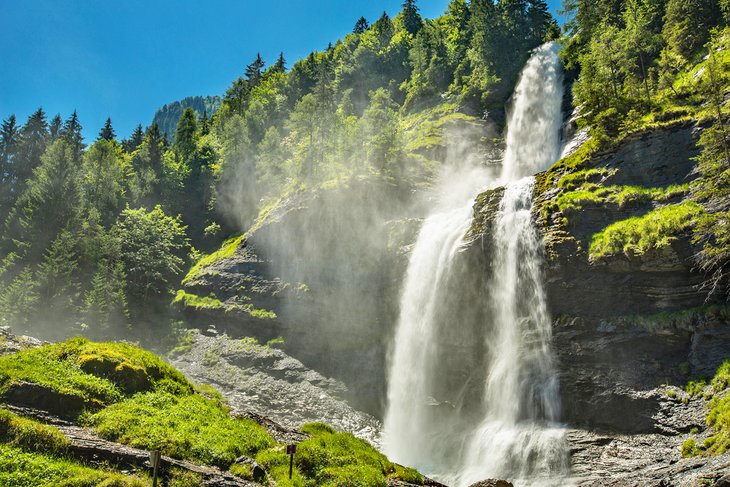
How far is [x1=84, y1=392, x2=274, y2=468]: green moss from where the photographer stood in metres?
16.5

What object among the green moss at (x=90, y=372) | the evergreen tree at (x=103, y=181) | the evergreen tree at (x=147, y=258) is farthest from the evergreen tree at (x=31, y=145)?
the green moss at (x=90, y=372)

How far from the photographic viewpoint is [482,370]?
3519 centimetres

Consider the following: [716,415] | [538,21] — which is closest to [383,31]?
[538,21]

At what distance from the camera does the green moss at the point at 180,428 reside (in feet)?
54.2

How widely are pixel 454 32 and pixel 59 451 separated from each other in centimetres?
9801

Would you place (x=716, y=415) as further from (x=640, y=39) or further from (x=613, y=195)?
(x=640, y=39)

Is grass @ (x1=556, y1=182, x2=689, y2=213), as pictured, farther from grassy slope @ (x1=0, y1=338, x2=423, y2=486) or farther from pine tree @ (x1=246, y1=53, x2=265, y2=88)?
pine tree @ (x1=246, y1=53, x2=265, y2=88)

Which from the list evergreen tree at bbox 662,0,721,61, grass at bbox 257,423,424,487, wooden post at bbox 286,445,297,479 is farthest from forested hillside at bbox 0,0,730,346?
wooden post at bbox 286,445,297,479

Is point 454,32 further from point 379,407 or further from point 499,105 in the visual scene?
point 379,407

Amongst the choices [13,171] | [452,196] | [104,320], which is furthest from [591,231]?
[13,171]

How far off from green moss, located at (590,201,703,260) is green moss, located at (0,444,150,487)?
26984mm

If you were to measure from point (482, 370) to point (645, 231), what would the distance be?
46.8 ft

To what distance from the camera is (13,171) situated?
79312mm

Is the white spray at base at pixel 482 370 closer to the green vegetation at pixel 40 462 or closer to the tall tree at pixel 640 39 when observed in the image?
the green vegetation at pixel 40 462
